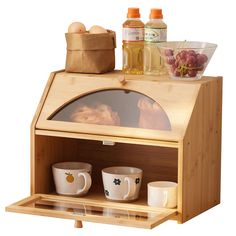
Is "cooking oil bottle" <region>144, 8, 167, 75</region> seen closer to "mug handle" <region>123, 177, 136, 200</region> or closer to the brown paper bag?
the brown paper bag

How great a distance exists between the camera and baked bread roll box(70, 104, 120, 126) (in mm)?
4816

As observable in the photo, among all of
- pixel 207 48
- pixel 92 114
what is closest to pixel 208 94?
pixel 207 48

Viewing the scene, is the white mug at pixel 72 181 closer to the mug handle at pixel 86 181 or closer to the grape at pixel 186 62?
the mug handle at pixel 86 181

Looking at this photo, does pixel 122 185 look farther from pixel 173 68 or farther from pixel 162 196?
pixel 173 68

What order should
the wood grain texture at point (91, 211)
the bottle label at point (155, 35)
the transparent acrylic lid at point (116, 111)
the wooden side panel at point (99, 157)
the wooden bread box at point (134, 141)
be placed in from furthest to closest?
1. the wooden side panel at point (99, 157)
2. the bottle label at point (155, 35)
3. the transparent acrylic lid at point (116, 111)
4. the wooden bread box at point (134, 141)
5. the wood grain texture at point (91, 211)

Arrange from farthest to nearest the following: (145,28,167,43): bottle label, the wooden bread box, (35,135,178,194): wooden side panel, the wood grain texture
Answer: (35,135,178,194): wooden side panel < (145,28,167,43): bottle label < the wooden bread box < the wood grain texture

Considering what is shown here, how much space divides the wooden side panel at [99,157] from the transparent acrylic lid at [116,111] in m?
0.19

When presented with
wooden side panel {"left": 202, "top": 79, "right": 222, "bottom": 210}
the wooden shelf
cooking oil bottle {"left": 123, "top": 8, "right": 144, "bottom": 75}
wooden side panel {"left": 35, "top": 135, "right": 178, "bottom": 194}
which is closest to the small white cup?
the wooden shelf

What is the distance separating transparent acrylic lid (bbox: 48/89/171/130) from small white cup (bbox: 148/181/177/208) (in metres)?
0.26

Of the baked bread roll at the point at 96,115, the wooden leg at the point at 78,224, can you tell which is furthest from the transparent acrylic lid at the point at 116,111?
the wooden leg at the point at 78,224

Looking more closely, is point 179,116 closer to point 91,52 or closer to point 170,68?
point 170,68

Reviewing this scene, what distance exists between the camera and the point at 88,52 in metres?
4.95

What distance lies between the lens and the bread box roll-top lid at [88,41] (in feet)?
16.2

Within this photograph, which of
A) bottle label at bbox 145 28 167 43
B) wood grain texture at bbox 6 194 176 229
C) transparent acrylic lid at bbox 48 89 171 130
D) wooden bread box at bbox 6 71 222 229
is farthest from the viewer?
bottle label at bbox 145 28 167 43
